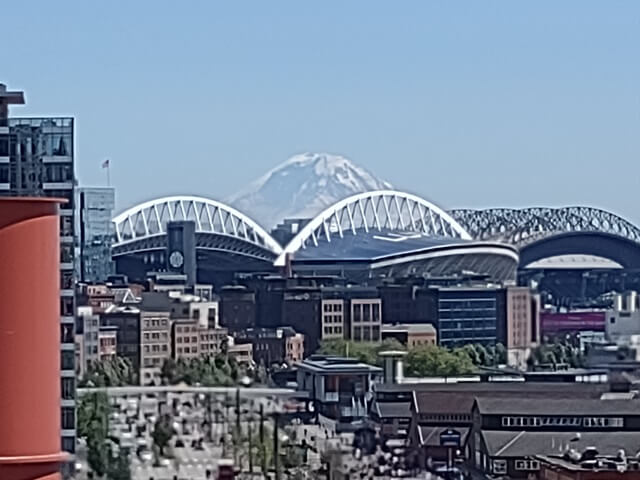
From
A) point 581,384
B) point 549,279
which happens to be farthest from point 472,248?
point 581,384

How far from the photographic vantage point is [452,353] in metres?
18.3

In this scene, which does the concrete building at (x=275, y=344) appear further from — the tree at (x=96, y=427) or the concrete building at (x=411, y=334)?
the tree at (x=96, y=427)

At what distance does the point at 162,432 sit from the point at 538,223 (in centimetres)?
3011

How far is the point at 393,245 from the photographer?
98.5ft

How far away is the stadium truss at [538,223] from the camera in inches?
1395

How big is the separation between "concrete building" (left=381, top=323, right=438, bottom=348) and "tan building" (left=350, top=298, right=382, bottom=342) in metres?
0.14

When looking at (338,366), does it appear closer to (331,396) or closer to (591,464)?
(331,396)

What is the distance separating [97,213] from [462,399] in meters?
13.8

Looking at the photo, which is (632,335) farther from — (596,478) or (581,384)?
(596,478)

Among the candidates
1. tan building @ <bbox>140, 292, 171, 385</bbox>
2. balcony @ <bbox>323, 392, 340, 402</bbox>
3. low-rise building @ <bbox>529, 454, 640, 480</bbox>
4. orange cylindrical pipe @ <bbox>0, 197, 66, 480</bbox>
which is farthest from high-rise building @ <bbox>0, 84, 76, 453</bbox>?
orange cylindrical pipe @ <bbox>0, 197, 66, 480</bbox>

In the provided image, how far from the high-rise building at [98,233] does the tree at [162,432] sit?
46.6ft

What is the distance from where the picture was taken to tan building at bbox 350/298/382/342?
2103cm

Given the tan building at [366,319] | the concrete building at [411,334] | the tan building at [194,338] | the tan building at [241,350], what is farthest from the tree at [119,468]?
the tan building at [366,319]

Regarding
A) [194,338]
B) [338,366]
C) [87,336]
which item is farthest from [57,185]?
[338,366]
